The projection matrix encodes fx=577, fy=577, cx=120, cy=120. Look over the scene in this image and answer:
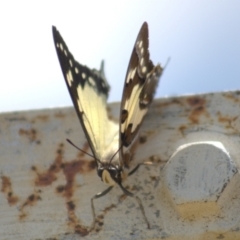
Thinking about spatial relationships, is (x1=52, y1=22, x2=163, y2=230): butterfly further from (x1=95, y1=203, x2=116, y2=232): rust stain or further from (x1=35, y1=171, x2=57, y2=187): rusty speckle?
(x1=35, y1=171, x2=57, y2=187): rusty speckle

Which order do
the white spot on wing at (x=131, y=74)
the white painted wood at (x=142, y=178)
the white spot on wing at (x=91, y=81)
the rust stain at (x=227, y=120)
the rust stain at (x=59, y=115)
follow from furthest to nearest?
the white spot on wing at (x=91, y=81), the white spot on wing at (x=131, y=74), the rust stain at (x=59, y=115), the rust stain at (x=227, y=120), the white painted wood at (x=142, y=178)

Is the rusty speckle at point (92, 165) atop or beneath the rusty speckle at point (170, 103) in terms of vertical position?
beneath

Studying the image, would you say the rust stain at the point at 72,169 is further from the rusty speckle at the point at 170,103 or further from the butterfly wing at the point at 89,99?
the rusty speckle at the point at 170,103

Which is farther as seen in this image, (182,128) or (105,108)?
(105,108)

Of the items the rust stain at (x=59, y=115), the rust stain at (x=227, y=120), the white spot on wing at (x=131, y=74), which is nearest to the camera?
the rust stain at (x=227, y=120)

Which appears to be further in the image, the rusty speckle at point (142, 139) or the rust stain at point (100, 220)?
the rusty speckle at point (142, 139)

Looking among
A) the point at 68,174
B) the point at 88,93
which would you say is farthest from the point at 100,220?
the point at 88,93

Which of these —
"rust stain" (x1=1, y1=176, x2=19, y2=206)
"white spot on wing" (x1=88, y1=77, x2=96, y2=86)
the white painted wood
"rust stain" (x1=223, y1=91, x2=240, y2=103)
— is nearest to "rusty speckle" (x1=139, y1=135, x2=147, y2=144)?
the white painted wood

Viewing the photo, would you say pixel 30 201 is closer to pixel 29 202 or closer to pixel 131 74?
pixel 29 202

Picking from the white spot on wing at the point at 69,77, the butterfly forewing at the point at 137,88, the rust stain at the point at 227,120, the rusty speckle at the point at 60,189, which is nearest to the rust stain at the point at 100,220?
the rusty speckle at the point at 60,189
